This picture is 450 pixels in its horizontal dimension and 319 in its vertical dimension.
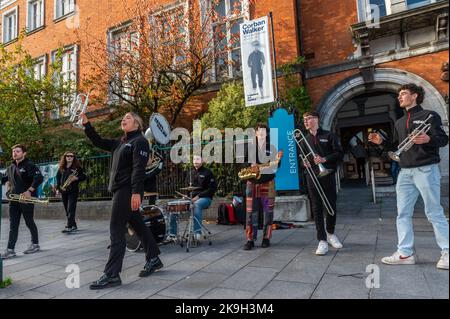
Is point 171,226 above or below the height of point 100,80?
below

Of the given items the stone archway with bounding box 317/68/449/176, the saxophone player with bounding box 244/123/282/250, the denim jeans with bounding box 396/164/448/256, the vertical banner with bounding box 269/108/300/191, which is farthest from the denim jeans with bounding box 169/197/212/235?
the stone archway with bounding box 317/68/449/176

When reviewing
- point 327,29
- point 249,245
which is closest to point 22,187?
point 249,245

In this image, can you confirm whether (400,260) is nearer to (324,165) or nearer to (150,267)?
(324,165)

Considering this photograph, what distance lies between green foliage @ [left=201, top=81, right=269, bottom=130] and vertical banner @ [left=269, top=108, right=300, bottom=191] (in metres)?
1.28

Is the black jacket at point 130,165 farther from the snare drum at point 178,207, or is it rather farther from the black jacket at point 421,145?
the black jacket at point 421,145

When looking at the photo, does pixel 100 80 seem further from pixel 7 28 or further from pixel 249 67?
pixel 7 28

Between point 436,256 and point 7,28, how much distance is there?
1023 inches

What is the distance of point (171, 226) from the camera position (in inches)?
240

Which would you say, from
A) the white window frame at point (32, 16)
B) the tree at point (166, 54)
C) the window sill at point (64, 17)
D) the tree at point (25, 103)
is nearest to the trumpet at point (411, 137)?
the tree at point (166, 54)

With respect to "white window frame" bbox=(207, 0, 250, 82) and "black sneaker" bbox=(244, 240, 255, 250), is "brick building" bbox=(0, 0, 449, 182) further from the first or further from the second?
"black sneaker" bbox=(244, 240, 255, 250)

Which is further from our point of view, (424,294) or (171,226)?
(171,226)

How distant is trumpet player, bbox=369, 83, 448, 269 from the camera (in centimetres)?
346
